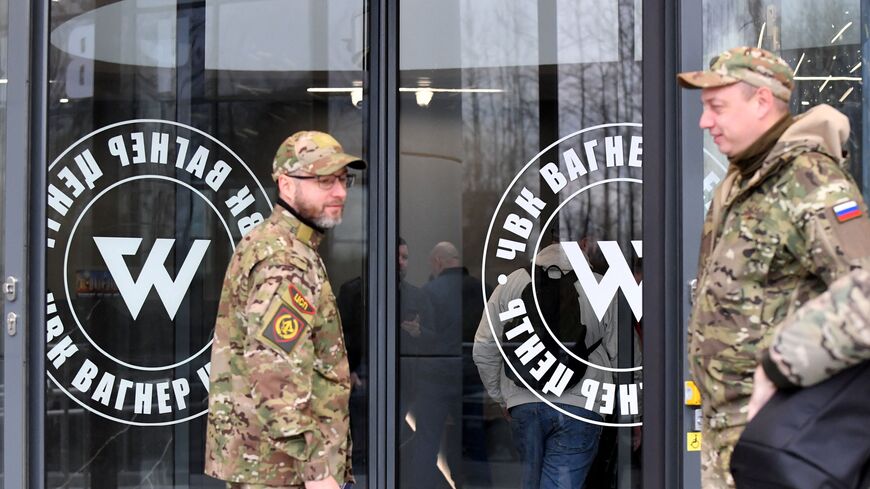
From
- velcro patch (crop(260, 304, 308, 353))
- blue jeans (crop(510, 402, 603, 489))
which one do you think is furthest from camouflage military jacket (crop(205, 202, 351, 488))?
blue jeans (crop(510, 402, 603, 489))

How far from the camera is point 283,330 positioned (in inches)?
118

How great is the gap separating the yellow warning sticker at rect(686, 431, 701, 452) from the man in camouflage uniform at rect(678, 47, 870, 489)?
1.06 metres

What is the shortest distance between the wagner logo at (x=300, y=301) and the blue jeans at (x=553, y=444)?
1.69 meters

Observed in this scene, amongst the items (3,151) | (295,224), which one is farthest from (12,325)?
(295,224)

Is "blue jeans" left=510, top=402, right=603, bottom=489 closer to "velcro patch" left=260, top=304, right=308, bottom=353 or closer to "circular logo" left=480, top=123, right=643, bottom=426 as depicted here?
"circular logo" left=480, top=123, right=643, bottom=426

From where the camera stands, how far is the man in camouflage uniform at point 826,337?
2086 millimetres

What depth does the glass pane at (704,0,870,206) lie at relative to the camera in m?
3.91

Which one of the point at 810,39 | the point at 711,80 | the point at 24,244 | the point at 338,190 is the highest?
the point at 810,39

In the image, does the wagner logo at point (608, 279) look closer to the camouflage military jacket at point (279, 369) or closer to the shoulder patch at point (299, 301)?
the camouflage military jacket at point (279, 369)

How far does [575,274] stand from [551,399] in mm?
531

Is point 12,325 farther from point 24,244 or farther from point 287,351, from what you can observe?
point 287,351

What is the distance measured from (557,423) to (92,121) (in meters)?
2.39

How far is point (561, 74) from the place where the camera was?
4578mm

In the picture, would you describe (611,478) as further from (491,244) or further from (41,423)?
(41,423)
